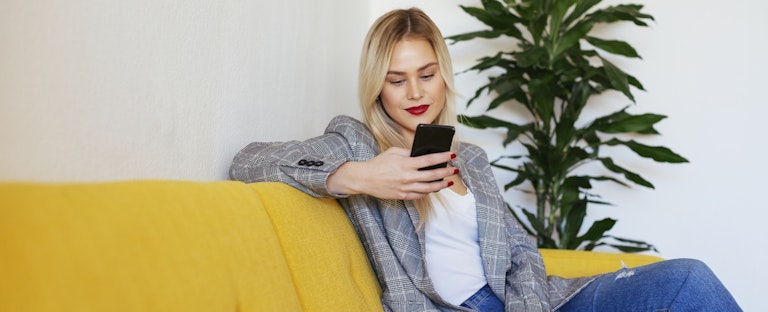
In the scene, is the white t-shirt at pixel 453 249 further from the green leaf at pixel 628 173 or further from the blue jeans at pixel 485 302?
the green leaf at pixel 628 173

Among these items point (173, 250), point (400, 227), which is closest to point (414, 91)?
point (400, 227)

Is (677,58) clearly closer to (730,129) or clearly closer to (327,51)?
(730,129)

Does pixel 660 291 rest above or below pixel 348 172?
below

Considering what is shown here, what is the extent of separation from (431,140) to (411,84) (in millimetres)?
365

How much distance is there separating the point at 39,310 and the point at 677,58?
2.53m

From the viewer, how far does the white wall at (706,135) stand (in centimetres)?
265

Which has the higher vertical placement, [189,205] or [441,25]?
[441,25]

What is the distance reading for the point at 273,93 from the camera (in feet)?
5.72

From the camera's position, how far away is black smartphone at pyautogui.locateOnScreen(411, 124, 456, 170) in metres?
1.28

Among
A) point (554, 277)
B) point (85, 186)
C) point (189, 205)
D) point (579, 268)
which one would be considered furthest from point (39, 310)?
point (579, 268)

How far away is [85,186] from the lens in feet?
2.58

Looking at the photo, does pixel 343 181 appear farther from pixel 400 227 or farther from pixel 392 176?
pixel 400 227

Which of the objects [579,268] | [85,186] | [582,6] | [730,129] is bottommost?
[579,268]

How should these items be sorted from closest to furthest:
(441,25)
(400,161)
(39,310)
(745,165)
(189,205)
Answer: (39,310), (189,205), (400,161), (745,165), (441,25)
